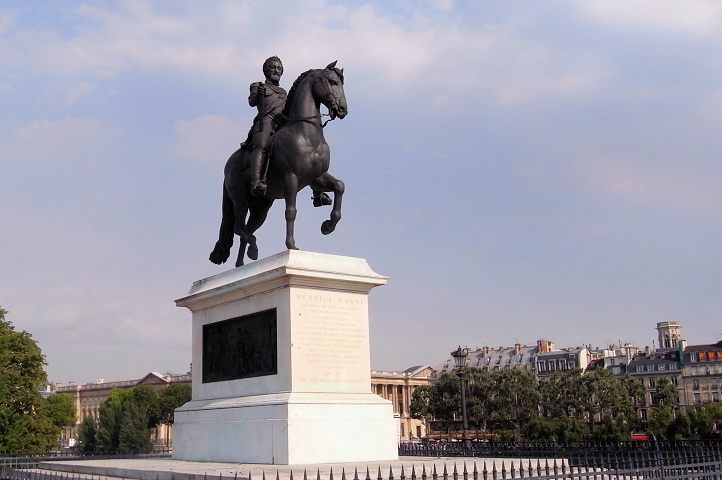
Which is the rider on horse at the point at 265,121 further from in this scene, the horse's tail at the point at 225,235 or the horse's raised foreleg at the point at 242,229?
the horse's tail at the point at 225,235

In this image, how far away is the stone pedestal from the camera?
41.5ft

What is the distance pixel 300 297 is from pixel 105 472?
182 inches

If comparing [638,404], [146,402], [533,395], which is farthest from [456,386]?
[146,402]

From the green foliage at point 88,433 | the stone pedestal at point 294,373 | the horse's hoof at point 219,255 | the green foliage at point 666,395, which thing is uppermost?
the horse's hoof at point 219,255

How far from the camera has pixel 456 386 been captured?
84.8m

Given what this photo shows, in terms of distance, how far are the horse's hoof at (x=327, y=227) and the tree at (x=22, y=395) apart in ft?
119

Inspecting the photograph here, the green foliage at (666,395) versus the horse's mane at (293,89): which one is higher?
the horse's mane at (293,89)

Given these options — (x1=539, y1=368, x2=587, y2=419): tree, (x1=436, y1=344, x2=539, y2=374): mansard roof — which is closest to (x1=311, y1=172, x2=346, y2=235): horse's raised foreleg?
(x1=539, y1=368, x2=587, y2=419): tree

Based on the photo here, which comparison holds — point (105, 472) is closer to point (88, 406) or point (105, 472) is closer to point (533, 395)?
point (533, 395)

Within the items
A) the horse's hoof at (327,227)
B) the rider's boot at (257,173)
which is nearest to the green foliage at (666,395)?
the horse's hoof at (327,227)

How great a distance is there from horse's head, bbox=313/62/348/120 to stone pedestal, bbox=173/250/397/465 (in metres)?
2.69

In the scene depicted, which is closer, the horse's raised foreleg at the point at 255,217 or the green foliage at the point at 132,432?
the horse's raised foreleg at the point at 255,217

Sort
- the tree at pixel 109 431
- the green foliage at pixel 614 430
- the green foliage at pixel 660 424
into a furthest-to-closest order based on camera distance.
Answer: the green foliage at pixel 660 424
the green foliage at pixel 614 430
the tree at pixel 109 431

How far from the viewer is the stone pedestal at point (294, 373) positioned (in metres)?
12.6
